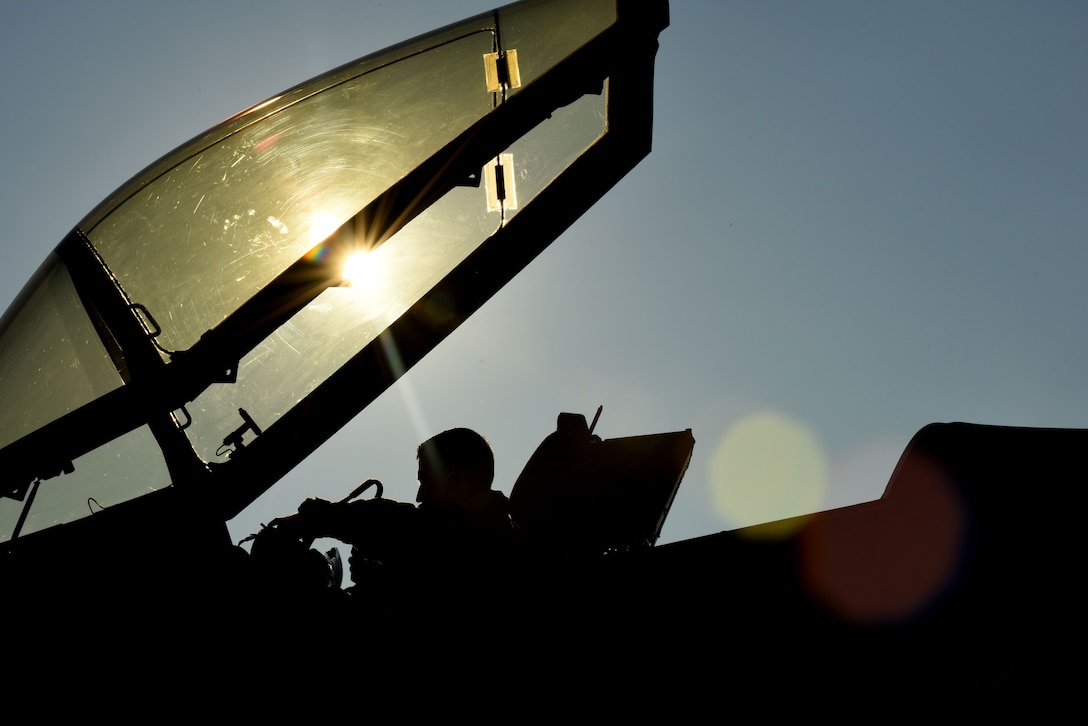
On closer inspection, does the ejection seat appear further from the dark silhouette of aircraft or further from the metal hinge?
the metal hinge

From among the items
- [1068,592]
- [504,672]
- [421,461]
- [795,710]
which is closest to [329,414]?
[421,461]

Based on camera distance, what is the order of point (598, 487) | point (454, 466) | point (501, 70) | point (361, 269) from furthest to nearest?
point (454, 466) < point (598, 487) < point (501, 70) < point (361, 269)

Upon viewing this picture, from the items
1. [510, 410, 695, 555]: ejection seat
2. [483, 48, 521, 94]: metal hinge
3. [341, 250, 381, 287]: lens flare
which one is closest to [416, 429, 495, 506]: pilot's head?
[510, 410, 695, 555]: ejection seat

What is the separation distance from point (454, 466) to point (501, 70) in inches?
84.3

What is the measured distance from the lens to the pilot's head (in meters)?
3.72

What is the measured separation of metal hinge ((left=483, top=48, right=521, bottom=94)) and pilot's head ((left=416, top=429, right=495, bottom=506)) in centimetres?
194

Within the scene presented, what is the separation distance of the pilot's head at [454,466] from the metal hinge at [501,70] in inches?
76.5

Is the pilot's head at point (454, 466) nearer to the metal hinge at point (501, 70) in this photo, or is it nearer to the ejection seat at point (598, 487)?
the ejection seat at point (598, 487)

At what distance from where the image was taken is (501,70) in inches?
128

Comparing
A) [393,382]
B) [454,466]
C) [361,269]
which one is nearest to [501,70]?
[361,269]

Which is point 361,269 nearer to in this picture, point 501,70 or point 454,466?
point 501,70

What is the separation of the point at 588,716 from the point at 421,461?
211cm

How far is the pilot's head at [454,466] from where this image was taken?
12.2 feet

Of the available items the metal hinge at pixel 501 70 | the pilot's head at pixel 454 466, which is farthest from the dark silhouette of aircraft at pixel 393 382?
the pilot's head at pixel 454 466
